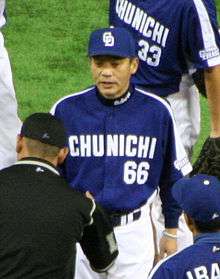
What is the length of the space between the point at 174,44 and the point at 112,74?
909 mm

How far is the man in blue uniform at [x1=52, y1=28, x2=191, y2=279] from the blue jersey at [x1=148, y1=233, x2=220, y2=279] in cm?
148

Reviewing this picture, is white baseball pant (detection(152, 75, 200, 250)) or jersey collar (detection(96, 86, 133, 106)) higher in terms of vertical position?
jersey collar (detection(96, 86, 133, 106))

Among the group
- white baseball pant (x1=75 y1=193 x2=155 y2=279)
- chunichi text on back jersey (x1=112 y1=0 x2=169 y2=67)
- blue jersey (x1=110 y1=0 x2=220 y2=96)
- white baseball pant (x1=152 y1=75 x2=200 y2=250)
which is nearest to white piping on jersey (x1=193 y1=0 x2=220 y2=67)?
blue jersey (x1=110 y1=0 x2=220 y2=96)

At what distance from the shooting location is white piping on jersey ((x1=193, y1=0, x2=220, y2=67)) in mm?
7141

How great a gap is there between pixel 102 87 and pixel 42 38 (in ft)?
18.7

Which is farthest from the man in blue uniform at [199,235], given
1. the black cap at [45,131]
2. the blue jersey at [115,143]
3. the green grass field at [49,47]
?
the green grass field at [49,47]

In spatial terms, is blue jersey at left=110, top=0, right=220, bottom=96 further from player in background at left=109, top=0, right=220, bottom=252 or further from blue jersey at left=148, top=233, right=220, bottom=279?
blue jersey at left=148, top=233, right=220, bottom=279

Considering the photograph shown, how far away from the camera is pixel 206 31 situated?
717cm

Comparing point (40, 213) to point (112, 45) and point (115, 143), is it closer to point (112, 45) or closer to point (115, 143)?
point (115, 143)

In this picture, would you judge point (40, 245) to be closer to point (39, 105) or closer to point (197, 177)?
point (197, 177)

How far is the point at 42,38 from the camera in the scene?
1209 cm

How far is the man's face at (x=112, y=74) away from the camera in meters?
6.47

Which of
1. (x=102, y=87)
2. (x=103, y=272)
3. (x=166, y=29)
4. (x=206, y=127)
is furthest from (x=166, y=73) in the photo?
(x=206, y=127)

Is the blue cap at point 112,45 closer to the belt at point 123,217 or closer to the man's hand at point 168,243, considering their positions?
the belt at point 123,217
